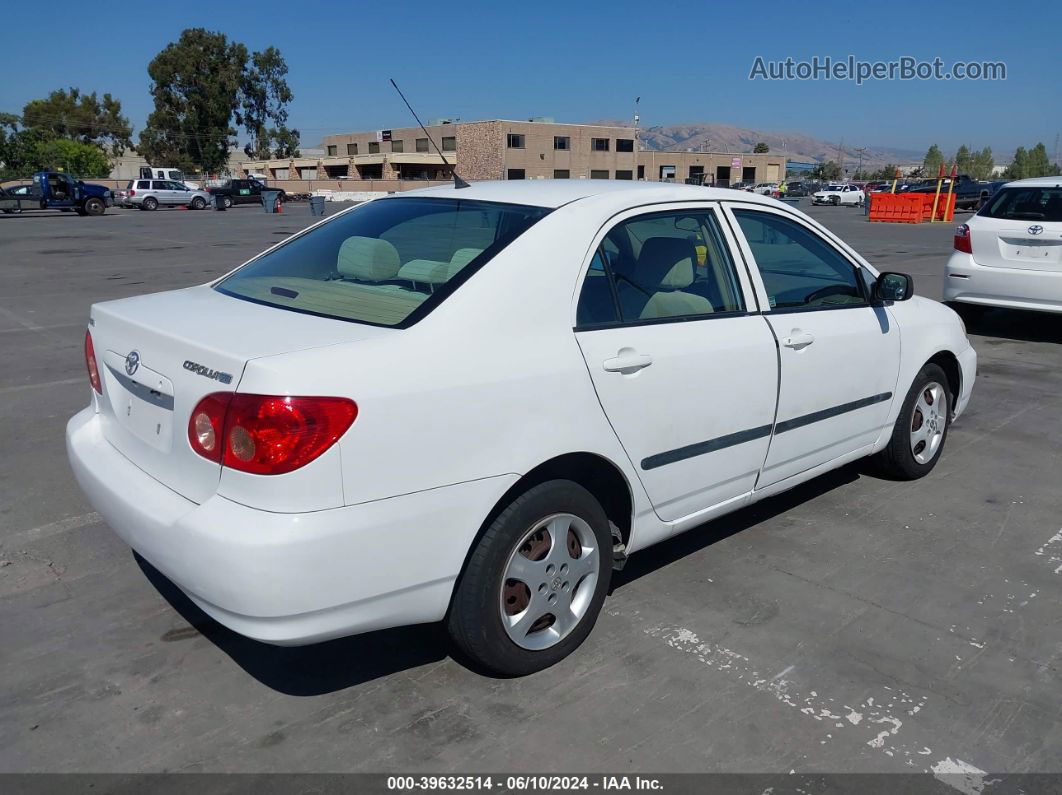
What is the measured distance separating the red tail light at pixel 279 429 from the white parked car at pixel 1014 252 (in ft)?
27.6

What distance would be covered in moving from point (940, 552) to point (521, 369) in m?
2.54

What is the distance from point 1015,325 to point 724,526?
7.86 m

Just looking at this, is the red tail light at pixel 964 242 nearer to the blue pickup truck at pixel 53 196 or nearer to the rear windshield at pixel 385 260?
the rear windshield at pixel 385 260

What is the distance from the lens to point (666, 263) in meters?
3.66

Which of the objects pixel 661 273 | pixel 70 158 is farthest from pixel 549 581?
pixel 70 158

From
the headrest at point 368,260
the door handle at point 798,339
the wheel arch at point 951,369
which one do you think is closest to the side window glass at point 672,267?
the door handle at point 798,339

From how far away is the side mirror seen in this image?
4387 mm

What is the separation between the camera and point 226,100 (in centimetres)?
8700

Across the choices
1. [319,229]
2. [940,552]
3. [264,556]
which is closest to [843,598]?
[940,552]

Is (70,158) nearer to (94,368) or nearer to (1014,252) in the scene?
(1014,252)

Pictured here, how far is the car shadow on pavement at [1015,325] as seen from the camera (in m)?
9.75

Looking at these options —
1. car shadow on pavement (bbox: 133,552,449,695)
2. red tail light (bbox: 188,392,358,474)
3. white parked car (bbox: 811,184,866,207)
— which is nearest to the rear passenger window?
red tail light (bbox: 188,392,358,474)

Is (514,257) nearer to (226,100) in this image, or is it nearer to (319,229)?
(319,229)

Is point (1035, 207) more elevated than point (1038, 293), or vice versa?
point (1035, 207)
